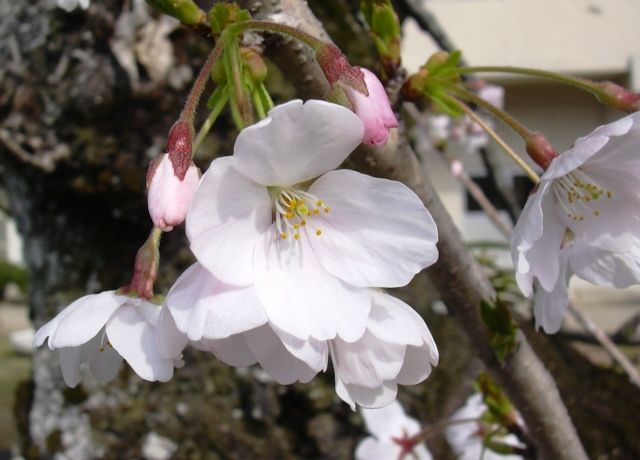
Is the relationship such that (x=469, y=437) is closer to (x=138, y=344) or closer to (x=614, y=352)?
(x=614, y=352)

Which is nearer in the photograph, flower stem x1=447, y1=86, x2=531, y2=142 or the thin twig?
flower stem x1=447, y1=86, x2=531, y2=142

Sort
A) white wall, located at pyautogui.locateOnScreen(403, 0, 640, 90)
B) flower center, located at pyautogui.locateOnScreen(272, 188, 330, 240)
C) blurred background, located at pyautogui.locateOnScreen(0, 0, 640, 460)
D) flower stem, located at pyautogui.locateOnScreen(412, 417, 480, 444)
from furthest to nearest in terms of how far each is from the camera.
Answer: white wall, located at pyautogui.locateOnScreen(403, 0, 640, 90), blurred background, located at pyautogui.locateOnScreen(0, 0, 640, 460), flower stem, located at pyautogui.locateOnScreen(412, 417, 480, 444), flower center, located at pyautogui.locateOnScreen(272, 188, 330, 240)

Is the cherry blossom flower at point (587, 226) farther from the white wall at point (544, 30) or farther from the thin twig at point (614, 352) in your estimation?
the white wall at point (544, 30)

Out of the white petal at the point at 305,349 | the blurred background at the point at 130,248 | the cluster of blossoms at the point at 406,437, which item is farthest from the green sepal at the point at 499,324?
the blurred background at the point at 130,248

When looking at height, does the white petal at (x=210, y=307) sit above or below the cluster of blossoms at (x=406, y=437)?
above

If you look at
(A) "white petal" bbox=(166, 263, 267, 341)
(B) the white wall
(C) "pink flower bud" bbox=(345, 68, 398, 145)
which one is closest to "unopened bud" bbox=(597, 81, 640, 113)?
(C) "pink flower bud" bbox=(345, 68, 398, 145)

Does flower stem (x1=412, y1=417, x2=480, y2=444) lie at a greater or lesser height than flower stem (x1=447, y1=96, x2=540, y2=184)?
lesser

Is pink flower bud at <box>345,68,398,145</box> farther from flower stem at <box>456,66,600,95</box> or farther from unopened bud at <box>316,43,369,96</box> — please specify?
flower stem at <box>456,66,600,95</box>
